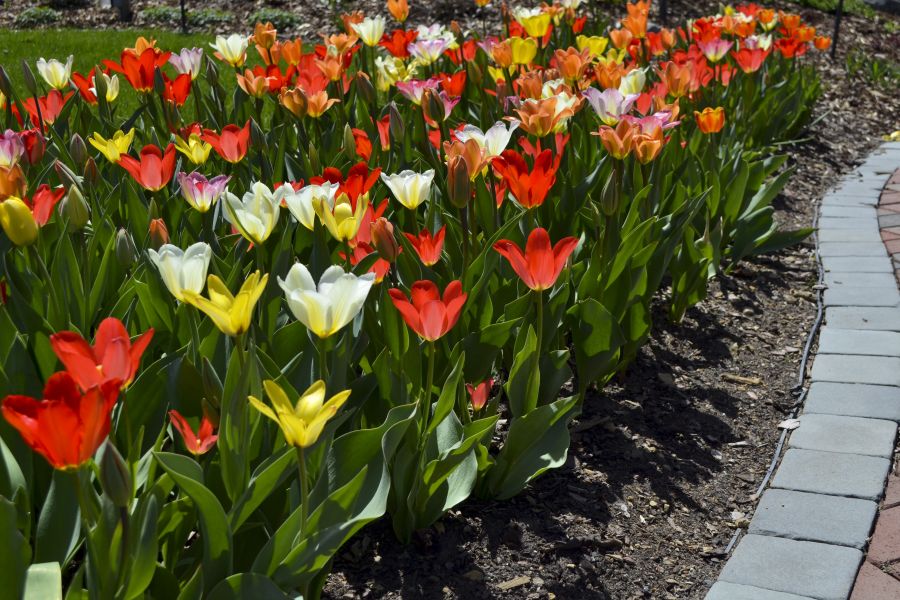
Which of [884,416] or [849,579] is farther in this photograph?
[884,416]

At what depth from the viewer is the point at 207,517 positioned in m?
1.35

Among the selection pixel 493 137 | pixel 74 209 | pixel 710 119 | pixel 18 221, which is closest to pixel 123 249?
pixel 74 209

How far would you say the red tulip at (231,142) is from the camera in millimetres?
2449

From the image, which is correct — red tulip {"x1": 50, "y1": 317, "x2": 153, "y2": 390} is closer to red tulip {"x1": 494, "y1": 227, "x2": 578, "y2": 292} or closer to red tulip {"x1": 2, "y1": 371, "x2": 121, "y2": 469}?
red tulip {"x1": 2, "y1": 371, "x2": 121, "y2": 469}

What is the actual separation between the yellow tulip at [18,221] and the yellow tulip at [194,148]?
732mm

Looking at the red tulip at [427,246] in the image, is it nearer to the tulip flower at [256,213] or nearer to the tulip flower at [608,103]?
the tulip flower at [256,213]

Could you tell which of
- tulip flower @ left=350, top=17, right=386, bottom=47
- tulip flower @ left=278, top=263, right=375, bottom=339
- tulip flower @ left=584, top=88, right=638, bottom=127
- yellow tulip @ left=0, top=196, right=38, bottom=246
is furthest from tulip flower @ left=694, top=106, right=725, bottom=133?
yellow tulip @ left=0, top=196, right=38, bottom=246

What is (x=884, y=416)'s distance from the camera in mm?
2492

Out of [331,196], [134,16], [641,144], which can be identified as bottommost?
[134,16]

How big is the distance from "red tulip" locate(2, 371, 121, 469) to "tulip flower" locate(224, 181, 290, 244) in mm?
745

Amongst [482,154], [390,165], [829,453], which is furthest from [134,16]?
[829,453]

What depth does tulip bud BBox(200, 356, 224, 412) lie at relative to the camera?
4.99 feet

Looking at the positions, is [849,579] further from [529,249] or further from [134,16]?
[134,16]

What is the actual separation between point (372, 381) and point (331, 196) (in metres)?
0.36
